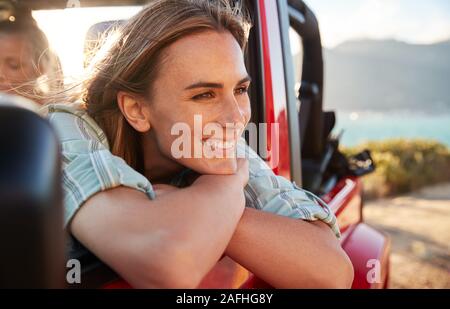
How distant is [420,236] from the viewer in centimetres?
723

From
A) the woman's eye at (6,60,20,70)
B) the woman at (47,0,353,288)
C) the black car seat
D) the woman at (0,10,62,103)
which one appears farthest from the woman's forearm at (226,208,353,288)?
the woman's eye at (6,60,20,70)

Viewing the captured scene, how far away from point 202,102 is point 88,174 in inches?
16.7

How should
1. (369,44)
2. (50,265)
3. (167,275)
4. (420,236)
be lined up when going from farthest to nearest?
(369,44), (420,236), (167,275), (50,265)

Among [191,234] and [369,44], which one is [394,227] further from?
[369,44]

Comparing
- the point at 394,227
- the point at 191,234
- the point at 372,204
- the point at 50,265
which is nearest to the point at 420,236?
the point at 394,227

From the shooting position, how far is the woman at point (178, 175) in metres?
1.16

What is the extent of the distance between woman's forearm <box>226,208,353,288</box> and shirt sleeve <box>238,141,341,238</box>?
0.08 metres

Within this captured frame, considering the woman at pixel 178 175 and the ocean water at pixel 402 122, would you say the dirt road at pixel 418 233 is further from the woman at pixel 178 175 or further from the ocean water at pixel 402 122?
the ocean water at pixel 402 122

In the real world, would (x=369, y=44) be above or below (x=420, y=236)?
below

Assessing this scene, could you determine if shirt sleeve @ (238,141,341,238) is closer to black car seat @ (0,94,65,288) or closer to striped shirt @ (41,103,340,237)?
striped shirt @ (41,103,340,237)

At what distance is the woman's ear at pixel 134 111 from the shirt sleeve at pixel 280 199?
→ 30cm

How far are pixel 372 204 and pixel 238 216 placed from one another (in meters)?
8.44

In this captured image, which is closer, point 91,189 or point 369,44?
point 91,189

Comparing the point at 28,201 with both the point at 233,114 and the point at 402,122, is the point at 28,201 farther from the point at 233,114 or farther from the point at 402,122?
the point at 402,122
